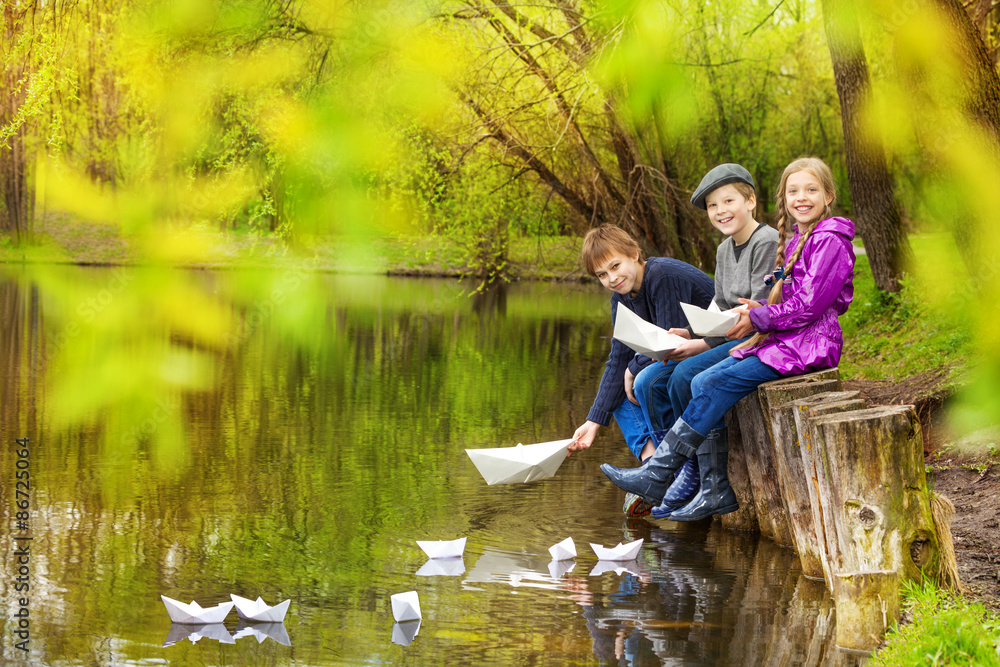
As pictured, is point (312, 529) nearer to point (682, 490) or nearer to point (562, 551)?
point (562, 551)

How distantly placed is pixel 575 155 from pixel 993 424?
9.97 meters

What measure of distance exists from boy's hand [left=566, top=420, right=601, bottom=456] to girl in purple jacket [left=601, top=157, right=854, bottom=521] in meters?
0.39

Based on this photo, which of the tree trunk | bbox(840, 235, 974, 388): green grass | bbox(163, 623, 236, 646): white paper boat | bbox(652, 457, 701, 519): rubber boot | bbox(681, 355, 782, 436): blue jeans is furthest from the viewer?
the tree trunk

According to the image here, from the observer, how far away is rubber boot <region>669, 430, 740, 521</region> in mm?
4848

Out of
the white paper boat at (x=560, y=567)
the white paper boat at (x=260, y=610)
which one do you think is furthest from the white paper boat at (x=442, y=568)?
the white paper boat at (x=260, y=610)

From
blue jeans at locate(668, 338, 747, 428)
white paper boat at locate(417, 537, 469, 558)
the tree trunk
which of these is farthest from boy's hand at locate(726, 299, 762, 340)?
the tree trunk

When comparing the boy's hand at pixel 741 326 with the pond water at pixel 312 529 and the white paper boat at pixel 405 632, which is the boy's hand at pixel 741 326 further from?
the white paper boat at pixel 405 632

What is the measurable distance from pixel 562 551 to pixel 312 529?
1.20 metres

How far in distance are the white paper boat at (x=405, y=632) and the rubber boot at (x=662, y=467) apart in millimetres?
1501

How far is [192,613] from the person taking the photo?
11.8ft

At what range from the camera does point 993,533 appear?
4703mm

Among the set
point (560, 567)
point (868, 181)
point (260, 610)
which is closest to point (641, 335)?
point (560, 567)

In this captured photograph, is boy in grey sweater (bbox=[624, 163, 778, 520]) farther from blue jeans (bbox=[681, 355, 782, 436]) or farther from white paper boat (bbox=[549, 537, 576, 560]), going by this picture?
white paper boat (bbox=[549, 537, 576, 560])

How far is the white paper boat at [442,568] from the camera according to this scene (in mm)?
4316
